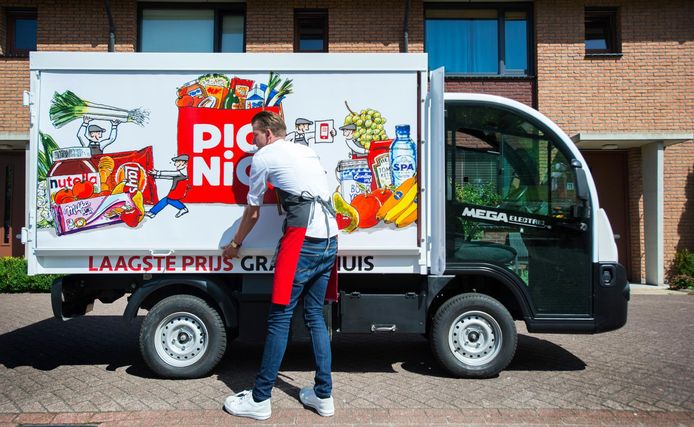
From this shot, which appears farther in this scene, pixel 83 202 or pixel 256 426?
pixel 83 202

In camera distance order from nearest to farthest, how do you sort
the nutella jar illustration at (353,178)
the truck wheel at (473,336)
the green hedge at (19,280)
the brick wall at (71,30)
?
1. the nutella jar illustration at (353,178)
2. the truck wheel at (473,336)
3. the green hedge at (19,280)
4. the brick wall at (71,30)

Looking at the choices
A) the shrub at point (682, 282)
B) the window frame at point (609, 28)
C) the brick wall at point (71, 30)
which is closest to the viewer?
the shrub at point (682, 282)

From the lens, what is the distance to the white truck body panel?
166 inches

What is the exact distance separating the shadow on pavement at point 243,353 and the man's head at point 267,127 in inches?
81.2

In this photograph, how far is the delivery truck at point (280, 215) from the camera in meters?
4.21

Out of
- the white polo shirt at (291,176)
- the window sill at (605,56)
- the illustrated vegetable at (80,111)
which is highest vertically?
the window sill at (605,56)

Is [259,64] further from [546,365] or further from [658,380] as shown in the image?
[658,380]

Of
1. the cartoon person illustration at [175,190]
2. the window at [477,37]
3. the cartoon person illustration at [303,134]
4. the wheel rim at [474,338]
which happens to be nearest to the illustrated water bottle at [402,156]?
the cartoon person illustration at [303,134]

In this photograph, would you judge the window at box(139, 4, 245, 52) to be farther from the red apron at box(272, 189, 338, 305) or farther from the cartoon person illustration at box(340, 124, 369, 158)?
the red apron at box(272, 189, 338, 305)

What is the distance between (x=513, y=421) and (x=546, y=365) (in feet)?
5.17

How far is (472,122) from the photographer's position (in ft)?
14.4

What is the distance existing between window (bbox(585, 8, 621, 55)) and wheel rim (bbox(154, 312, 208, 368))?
10024 mm

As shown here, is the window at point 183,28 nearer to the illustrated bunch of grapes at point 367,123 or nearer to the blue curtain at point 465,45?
the blue curtain at point 465,45

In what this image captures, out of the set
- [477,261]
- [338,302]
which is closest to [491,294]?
[477,261]
